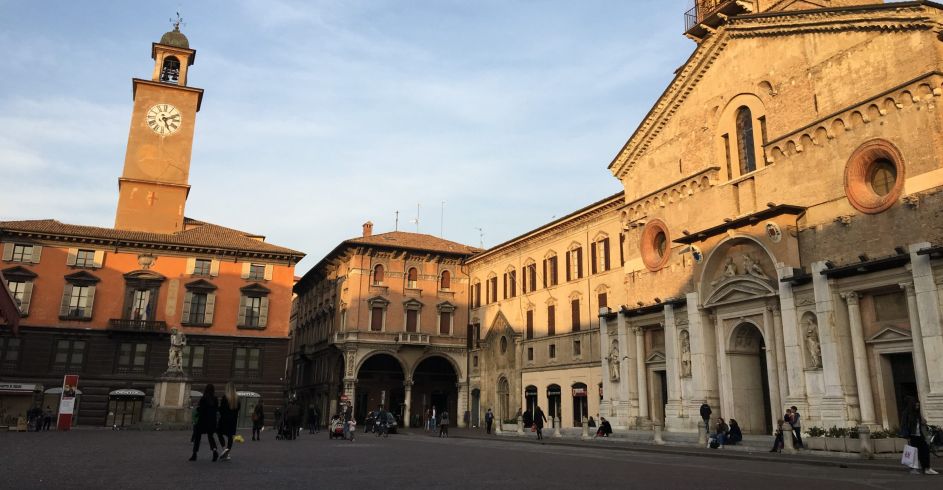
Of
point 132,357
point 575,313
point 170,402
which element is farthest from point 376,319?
point 170,402

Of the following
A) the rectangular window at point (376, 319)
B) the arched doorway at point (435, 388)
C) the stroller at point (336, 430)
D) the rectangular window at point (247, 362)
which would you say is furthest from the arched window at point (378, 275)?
the stroller at point (336, 430)

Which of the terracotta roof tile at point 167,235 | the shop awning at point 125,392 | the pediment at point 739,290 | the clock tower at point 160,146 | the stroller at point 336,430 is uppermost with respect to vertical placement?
the clock tower at point 160,146

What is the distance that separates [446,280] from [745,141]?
29.9 m

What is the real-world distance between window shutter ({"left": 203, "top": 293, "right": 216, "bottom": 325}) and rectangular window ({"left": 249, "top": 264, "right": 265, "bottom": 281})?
2826mm

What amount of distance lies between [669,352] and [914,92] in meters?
12.8

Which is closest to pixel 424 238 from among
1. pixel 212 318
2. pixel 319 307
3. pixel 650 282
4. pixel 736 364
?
pixel 319 307

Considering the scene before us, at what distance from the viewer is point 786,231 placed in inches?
899

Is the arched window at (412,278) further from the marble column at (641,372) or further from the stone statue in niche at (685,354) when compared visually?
the stone statue in niche at (685,354)

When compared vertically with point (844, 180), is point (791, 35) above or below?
above

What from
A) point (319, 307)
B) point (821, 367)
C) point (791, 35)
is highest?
point (791, 35)

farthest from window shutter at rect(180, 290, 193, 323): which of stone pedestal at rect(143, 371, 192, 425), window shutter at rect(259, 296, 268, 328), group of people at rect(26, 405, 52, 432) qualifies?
stone pedestal at rect(143, 371, 192, 425)

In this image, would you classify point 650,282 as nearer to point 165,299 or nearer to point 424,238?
point 424,238

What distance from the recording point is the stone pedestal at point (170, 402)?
32625 millimetres

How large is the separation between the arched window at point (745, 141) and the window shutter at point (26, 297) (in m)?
42.5
